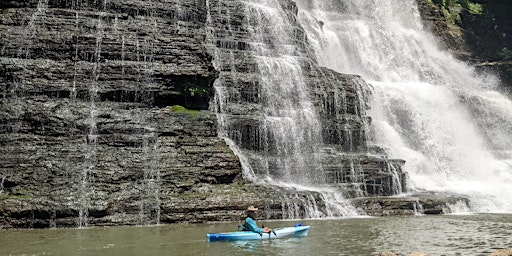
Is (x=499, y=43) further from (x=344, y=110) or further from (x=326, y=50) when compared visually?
(x=344, y=110)

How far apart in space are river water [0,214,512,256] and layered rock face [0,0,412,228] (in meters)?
1.74

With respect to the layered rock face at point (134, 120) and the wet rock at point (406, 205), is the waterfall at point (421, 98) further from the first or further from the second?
the layered rock face at point (134, 120)

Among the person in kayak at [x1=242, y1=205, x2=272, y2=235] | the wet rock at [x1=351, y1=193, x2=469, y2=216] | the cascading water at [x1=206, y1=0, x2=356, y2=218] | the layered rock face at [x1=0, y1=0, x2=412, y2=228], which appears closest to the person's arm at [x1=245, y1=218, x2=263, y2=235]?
the person in kayak at [x1=242, y1=205, x2=272, y2=235]

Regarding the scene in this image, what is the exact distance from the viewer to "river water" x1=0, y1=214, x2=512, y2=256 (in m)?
12.4

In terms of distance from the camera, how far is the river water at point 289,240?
40.8ft

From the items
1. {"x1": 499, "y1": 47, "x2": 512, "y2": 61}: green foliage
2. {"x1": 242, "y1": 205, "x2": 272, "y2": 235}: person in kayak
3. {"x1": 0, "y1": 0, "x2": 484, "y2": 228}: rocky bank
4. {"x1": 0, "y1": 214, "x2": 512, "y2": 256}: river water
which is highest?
{"x1": 499, "y1": 47, "x2": 512, "y2": 61}: green foliage

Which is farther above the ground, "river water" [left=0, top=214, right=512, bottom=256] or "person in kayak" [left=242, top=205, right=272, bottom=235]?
"person in kayak" [left=242, top=205, right=272, bottom=235]

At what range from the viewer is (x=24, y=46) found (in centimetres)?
2302

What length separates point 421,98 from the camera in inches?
1543

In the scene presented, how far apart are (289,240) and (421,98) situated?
92.9 feet

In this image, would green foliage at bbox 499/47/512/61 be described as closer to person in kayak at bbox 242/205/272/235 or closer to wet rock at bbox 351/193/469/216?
wet rock at bbox 351/193/469/216

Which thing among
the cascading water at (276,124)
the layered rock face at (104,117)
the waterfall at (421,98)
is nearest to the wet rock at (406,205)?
the cascading water at (276,124)

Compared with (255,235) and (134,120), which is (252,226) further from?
(134,120)

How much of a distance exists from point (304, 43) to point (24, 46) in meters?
17.9
